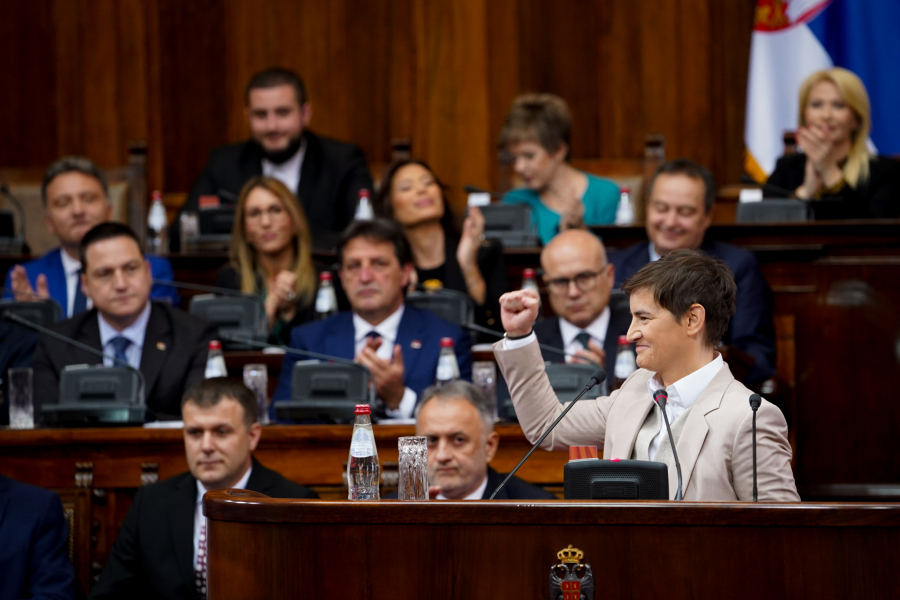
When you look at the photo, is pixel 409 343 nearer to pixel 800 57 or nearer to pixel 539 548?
pixel 539 548

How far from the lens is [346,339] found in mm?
4227

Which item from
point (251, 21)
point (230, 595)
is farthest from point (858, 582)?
point (251, 21)

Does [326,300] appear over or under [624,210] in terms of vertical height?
under

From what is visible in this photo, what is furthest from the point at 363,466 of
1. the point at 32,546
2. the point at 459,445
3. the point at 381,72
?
the point at 381,72

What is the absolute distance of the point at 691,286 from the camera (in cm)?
220

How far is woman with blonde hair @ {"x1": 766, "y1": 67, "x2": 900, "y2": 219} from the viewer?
5.06 metres

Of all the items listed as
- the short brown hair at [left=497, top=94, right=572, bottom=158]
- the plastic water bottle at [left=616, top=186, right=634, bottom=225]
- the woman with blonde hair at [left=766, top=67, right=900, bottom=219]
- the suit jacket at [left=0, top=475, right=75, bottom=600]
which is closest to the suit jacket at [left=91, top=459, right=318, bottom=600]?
the suit jacket at [left=0, top=475, right=75, bottom=600]

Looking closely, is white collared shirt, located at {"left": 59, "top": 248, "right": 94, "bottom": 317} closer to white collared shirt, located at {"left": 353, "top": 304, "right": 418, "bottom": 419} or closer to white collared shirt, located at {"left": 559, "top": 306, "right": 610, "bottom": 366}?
white collared shirt, located at {"left": 353, "top": 304, "right": 418, "bottom": 419}

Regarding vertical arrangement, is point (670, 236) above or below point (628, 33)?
below

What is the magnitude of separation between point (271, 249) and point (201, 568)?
5.73 ft

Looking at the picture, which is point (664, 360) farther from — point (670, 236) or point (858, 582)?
point (670, 236)

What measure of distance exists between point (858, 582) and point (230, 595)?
0.96m

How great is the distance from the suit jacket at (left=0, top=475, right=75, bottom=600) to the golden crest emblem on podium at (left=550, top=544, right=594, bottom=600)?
1.66 metres

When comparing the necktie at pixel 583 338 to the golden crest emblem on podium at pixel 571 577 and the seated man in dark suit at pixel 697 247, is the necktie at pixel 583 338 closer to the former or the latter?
the seated man in dark suit at pixel 697 247
